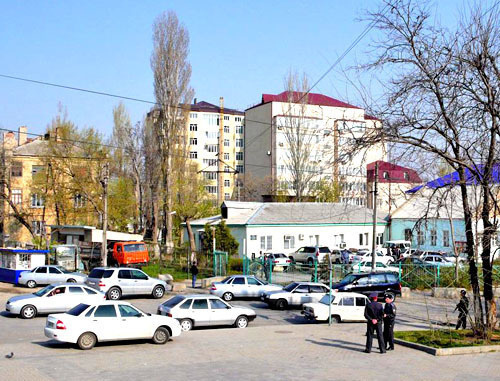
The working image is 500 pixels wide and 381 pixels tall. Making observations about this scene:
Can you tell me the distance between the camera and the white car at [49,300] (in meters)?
23.7

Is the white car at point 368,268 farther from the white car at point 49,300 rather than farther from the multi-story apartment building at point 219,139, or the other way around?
the multi-story apartment building at point 219,139

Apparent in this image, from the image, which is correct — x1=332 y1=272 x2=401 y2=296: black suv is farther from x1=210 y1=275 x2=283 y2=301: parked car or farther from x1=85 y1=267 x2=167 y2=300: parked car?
x1=85 y1=267 x2=167 y2=300: parked car

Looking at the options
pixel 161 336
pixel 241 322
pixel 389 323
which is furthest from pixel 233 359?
pixel 241 322

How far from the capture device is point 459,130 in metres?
18.5

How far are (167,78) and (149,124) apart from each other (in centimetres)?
1066

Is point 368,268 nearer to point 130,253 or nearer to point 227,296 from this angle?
point 227,296

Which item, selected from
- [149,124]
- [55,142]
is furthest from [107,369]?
[149,124]

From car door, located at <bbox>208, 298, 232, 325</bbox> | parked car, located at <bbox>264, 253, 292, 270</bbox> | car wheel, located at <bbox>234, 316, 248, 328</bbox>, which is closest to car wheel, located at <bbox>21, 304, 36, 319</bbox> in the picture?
car door, located at <bbox>208, 298, 232, 325</bbox>

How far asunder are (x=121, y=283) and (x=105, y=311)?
45.0 feet

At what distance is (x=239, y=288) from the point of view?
3097 centimetres

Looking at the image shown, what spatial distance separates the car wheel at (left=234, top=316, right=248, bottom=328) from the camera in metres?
22.6

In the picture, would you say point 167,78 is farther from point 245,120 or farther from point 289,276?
point 245,120

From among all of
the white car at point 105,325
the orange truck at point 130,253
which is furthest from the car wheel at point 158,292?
the white car at point 105,325

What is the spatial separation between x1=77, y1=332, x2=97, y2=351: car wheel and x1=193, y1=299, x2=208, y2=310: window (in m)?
5.29
